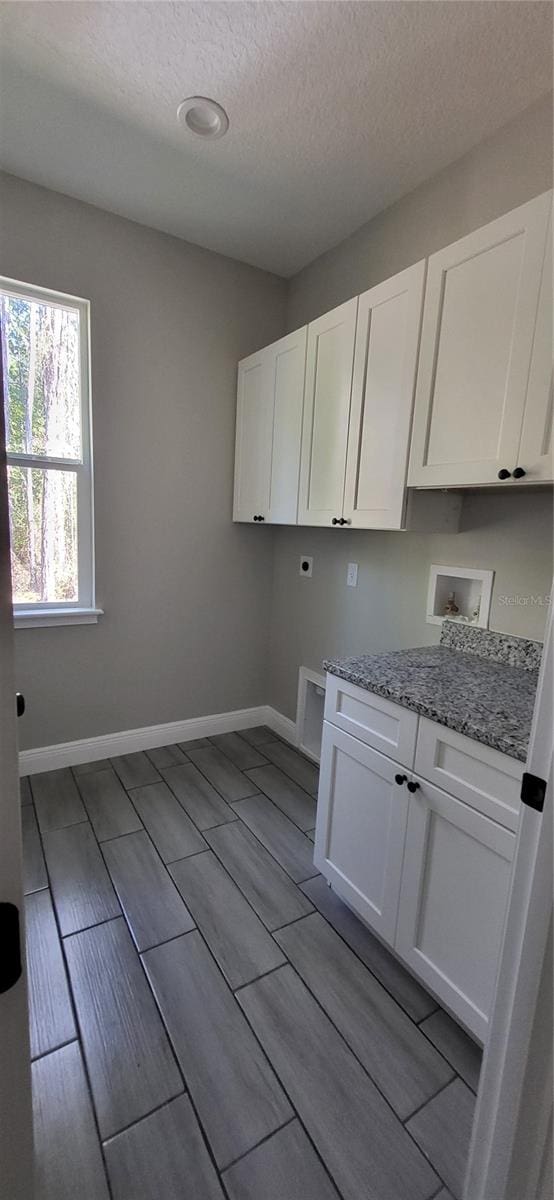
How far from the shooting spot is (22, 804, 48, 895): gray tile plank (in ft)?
5.77

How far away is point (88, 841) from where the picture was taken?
2.00 metres

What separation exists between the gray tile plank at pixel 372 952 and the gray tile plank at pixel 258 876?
0.22 ft

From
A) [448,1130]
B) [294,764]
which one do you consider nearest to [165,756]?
[294,764]

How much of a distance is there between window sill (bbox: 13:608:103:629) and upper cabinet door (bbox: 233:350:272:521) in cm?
98

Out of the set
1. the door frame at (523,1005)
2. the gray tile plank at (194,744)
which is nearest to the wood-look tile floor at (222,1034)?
the door frame at (523,1005)

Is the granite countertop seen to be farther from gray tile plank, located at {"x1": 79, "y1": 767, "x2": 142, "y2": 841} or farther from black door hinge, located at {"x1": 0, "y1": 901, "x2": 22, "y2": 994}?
gray tile plank, located at {"x1": 79, "y1": 767, "x2": 142, "y2": 841}

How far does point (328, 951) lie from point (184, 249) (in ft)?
10.3

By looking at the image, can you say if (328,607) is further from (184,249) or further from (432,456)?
(184,249)

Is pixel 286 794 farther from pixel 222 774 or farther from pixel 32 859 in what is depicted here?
pixel 32 859

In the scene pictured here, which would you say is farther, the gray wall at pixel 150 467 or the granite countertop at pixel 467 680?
the gray wall at pixel 150 467

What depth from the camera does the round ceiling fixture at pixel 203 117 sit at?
1.60m

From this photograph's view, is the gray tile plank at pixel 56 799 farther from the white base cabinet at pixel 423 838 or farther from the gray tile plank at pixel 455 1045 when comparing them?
the gray tile plank at pixel 455 1045

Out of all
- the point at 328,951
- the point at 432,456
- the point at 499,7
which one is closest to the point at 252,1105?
the point at 328,951

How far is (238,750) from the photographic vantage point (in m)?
2.83
